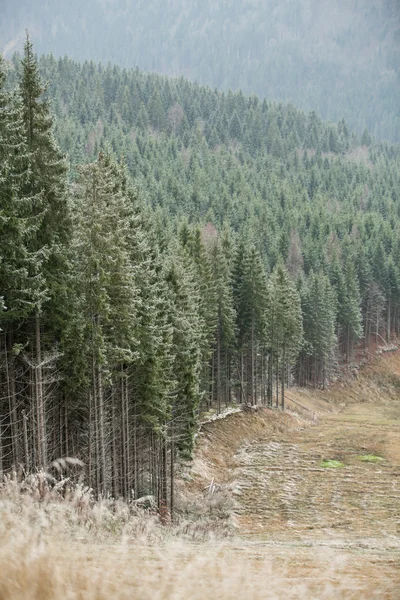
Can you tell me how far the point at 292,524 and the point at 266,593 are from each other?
24.9 metres

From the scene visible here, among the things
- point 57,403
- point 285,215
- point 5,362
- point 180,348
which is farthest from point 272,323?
point 285,215

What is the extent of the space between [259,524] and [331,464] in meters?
14.8

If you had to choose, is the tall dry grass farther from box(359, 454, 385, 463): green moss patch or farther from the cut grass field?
box(359, 454, 385, 463): green moss patch

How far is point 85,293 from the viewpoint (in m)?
22.6

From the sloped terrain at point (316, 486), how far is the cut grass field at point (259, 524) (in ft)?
0.25

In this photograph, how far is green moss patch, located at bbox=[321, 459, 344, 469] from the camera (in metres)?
42.6

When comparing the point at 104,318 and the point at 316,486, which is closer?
the point at 104,318

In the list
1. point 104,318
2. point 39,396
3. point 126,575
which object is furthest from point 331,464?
point 126,575

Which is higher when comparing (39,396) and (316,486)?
(39,396)

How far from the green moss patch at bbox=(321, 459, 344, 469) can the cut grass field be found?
0.15 meters

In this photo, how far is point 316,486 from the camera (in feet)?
123

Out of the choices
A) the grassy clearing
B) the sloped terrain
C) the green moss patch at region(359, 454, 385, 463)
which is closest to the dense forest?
the sloped terrain

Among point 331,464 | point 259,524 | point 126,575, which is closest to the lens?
point 126,575

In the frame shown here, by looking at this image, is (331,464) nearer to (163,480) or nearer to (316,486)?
(316,486)
